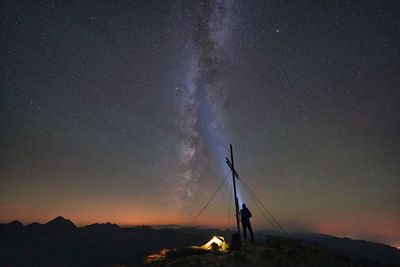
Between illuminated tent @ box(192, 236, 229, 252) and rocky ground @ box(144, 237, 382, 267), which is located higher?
illuminated tent @ box(192, 236, 229, 252)

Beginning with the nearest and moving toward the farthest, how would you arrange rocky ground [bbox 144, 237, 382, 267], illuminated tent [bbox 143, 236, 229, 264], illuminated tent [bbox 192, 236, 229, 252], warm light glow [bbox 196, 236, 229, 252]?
1. rocky ground [bbox 144, 237, 382, 267]
2. illuminated tent [bbox 143, 236, 229, 264]
3. illuminated tent [bbox 192, 236, 229, 252]
4. warm light glow [bbox 196, 236, 229, 252]

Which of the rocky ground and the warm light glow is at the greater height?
the warm light glow

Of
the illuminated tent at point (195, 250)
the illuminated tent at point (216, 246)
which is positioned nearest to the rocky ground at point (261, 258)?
the illuminated tent at point (195, 250)

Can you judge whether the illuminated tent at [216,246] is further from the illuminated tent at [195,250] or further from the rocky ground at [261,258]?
the rocky ground at [261,258]

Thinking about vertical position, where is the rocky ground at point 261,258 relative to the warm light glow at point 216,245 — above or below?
below

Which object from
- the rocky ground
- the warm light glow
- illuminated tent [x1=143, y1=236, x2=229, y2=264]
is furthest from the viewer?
the warm light glow

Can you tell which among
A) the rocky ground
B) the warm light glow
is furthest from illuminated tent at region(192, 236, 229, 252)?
the rocky ground

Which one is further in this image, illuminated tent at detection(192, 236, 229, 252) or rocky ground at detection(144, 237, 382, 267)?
illuminated tent at detection(192, 236, 229, 252)

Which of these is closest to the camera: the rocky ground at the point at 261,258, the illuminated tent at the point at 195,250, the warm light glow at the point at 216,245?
the rocky ground at the point at 261,258

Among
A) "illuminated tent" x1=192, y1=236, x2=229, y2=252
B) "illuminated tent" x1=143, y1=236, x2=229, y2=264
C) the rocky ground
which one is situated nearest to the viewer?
the rocky ground

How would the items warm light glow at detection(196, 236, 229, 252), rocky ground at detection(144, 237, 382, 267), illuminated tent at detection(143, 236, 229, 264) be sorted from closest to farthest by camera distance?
rocky ground at detection(144, 237, 382, 267), illuminated tent at detection(143, 236, 229, 264), warm light glow at detection(196, 236, 229, 252)

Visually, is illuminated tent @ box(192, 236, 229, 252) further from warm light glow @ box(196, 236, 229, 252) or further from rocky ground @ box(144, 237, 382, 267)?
rocky ground @ box(144, 237, 382, 267)

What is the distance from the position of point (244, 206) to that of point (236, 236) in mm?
2541

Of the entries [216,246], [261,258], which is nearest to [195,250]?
[216,246]
